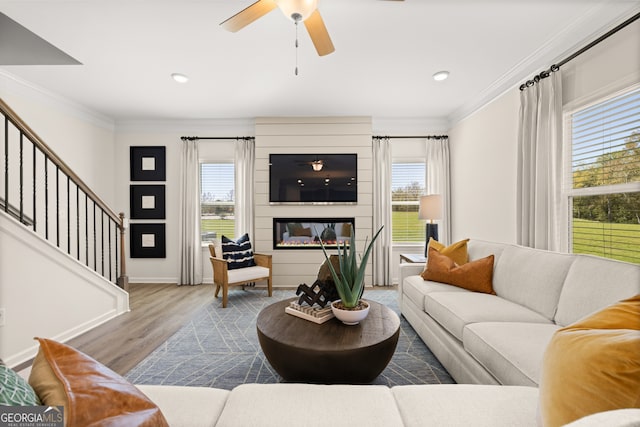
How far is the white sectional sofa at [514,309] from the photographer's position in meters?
1.43

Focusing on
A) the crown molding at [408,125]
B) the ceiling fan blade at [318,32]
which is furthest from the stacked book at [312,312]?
the crown molding at [408,125]

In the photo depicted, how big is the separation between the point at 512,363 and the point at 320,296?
45.6 inches

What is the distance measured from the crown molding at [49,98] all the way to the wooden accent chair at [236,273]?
265 centimetres

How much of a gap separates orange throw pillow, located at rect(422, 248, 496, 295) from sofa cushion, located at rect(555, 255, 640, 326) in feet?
2.02

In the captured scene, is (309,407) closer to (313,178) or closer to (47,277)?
(47,277)

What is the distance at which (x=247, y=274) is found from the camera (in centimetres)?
364

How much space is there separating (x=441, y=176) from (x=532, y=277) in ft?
8.42

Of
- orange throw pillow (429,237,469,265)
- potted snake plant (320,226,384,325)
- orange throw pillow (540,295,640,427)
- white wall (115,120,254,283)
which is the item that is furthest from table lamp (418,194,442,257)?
white wall (115,120,254,283)

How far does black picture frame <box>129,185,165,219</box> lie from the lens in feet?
15.0

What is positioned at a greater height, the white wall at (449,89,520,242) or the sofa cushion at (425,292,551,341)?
the white wall at (449,89,520,242)

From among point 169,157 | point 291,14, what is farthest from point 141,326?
point 291,14

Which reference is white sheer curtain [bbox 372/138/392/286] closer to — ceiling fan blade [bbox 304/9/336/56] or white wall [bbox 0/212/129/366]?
ceiling fan blade [bbox 304/9/336/56]

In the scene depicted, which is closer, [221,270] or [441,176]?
[221,270]

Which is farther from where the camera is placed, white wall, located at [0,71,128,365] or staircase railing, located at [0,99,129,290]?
staircase railing, located at [0,99,129,290]
